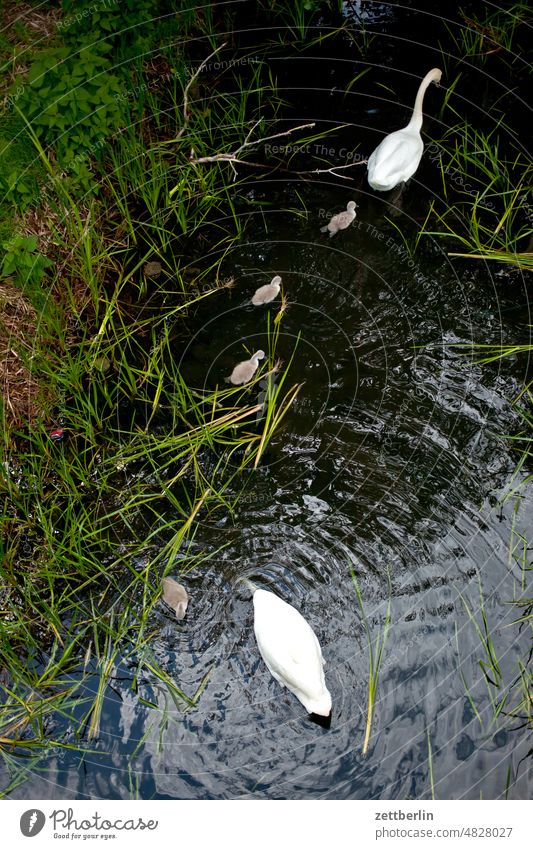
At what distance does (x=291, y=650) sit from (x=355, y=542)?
75cm

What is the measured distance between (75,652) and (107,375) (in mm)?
1705

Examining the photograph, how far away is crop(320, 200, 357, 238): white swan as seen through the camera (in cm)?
481

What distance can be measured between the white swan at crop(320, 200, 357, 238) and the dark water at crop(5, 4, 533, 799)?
0.12 metres

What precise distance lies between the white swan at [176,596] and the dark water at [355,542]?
0.09 meters

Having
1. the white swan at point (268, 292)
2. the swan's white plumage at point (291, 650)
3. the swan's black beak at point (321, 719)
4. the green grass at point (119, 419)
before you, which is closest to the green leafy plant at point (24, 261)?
the green grass at point (119, 419)

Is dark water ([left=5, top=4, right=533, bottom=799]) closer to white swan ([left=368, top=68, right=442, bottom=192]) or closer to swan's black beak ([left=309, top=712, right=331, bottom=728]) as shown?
swan's black beak ([left=309, top=712, right=331, bottom=728])

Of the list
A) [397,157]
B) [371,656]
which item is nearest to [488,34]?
[397,157]

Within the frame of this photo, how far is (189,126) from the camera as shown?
17.6ft

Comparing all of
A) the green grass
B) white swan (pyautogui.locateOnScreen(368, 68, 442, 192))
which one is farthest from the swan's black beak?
white swan (pyautogui.locateOnScreen(368, 68, 442, 192))

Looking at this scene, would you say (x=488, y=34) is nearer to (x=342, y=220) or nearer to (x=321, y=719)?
(x=342, y=220)

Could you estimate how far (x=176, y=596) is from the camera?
3.57 m

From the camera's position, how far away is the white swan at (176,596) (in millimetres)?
3572
